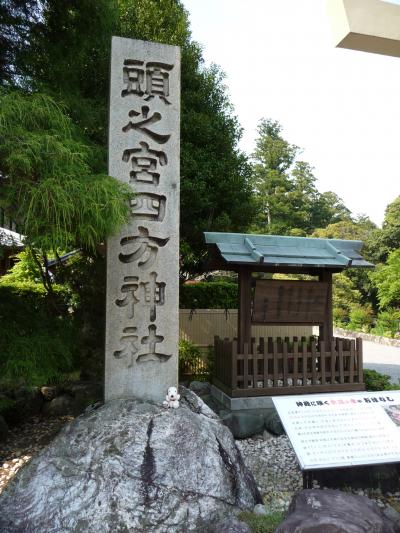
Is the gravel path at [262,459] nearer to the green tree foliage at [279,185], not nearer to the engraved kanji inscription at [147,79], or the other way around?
the engraved kanji inscription at [147,79]

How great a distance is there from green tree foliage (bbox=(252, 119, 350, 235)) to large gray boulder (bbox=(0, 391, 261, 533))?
24922 millimetres

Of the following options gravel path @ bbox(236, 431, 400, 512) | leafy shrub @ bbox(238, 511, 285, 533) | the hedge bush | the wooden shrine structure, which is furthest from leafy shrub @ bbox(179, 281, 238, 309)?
leafy shrub @ bbox(238, 511, 285, 533)

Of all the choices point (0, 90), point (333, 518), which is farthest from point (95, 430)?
point (0, 90)

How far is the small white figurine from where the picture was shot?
14.0 ft

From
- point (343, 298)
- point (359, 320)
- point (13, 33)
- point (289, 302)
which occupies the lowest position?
point (359, 320)

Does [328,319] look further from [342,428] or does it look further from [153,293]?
[153,293]

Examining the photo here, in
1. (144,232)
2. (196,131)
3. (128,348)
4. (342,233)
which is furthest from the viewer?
(342,233)

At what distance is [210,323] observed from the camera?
37.9ft

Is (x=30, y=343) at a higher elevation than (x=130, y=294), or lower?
lower

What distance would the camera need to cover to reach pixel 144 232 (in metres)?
4.52

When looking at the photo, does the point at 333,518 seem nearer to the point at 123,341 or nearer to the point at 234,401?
the point at 123,341

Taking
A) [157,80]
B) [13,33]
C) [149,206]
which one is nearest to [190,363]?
[149,206]

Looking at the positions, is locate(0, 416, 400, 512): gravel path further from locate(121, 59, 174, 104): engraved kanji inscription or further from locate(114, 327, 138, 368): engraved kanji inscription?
locate(121, 59, 174, 104): engraved kanji inscription

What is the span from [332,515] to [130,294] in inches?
106
